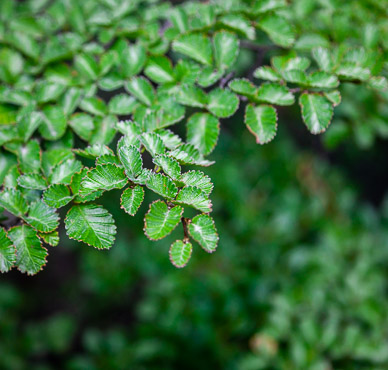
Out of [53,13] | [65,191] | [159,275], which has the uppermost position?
[53,13]

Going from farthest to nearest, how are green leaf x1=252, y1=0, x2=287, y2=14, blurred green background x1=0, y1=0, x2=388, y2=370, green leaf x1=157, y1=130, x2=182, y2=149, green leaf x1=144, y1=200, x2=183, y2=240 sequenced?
blurred green background x1=0, y1=0, x2=388, y2=370 < green leaf x1=252, y1=0, x2=287, y2=14 < green leaf x1=157, y1=130, x2=182, y2=149 < green leaf x1=144, y1=200, x2=183, y2=240

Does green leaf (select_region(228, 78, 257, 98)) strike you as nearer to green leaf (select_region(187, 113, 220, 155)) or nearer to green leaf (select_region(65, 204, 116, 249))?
green leaf (select_region(187, 113, 220, 155))

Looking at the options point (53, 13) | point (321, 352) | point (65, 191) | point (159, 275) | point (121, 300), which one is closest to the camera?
point (65, 191)

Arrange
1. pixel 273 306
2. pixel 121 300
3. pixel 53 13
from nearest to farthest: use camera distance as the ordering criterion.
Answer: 1. pixel 53 13
2. pixel 273 306
3. pixel 121 300

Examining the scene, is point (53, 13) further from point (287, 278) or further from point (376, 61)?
point (287, 278)

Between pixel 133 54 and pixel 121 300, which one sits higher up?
pixel 133 54

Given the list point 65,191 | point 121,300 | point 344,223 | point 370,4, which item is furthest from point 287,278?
point 65,191

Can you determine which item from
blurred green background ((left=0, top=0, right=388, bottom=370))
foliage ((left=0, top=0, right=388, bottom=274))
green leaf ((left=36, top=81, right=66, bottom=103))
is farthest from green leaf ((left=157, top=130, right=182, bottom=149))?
blurred green background ((left=0, top=0, right=388, bottom=370))

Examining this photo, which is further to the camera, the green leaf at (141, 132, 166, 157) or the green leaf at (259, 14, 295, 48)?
the green leaf at (259, 14, 295, 48)
